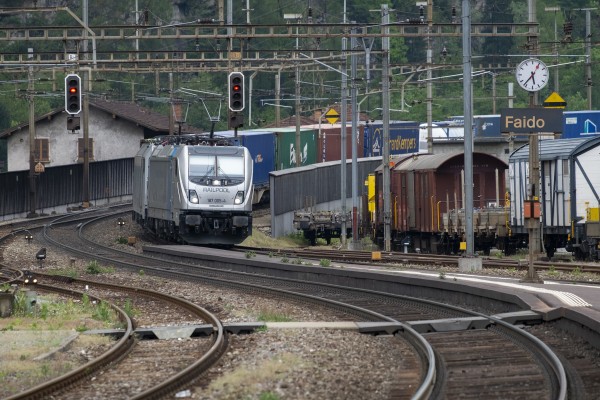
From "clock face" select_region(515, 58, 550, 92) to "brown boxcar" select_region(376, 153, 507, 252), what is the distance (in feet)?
29.8

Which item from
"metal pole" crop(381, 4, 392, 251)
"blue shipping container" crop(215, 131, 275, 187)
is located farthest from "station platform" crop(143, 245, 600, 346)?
"blue shipping container" crop(215, 131, 275, 187)

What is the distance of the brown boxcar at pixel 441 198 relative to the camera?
37.5 meters

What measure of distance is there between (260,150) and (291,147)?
14.4ft

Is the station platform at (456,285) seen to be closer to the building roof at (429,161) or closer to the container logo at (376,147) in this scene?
the building roof at (429,161)

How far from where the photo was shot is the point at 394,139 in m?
68.1

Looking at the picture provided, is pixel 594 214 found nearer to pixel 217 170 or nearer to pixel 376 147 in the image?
pixel 217 170

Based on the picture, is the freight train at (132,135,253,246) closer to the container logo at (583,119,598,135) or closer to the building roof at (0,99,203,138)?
the container logo at (583,119,598,135)

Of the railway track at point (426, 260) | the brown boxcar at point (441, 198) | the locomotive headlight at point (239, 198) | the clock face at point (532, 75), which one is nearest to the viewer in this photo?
the clock face at point (532, 75)

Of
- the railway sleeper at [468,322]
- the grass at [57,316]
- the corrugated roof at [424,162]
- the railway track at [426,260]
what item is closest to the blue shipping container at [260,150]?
the corrugated roof at [424,162]

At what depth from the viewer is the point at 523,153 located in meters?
35.9

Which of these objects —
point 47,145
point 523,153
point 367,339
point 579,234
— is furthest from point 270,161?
point 367,339

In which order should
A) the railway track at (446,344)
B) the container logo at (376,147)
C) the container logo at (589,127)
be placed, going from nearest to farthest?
1. the railway track at (446,344)
2. the container logo at (589,127)
3. the container logo at (376,147)

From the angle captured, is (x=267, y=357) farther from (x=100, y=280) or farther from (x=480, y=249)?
(x=480, y=249)

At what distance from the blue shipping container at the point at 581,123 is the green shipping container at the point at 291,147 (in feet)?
44.4
